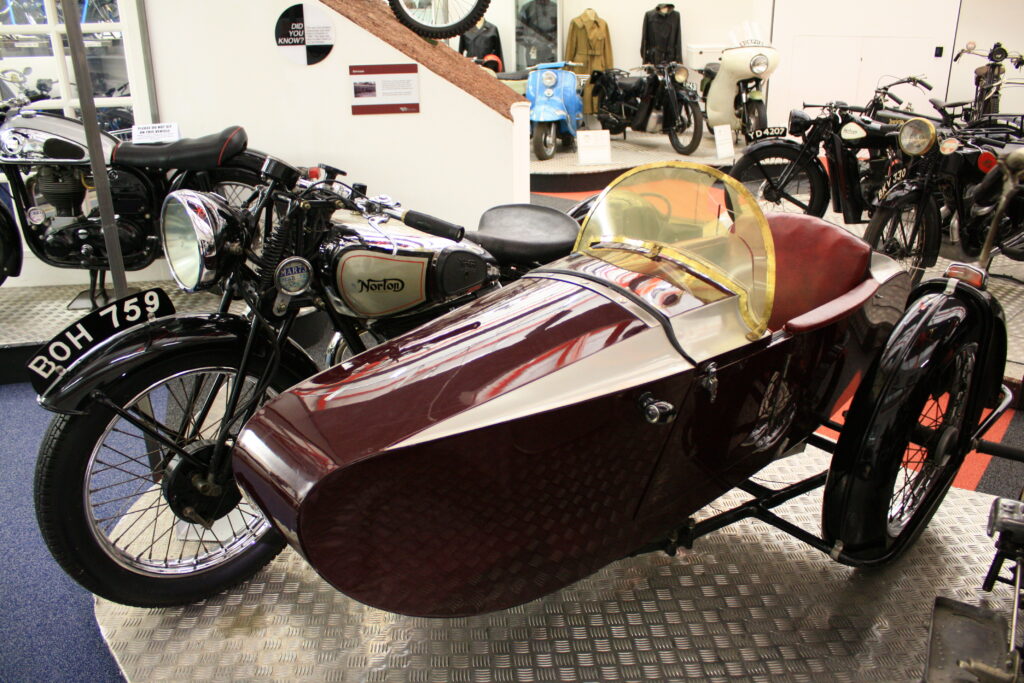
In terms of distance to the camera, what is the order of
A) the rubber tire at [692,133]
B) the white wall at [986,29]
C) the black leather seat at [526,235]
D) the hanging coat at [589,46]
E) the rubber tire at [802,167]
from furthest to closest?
the hanging coat at [589,46] → the white wall at [986,29] → the rubber tire at [692,133] → the rubber tire at [802,167] → the black leather seat at [526,235]

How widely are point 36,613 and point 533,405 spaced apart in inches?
57.3

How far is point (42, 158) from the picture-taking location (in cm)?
318

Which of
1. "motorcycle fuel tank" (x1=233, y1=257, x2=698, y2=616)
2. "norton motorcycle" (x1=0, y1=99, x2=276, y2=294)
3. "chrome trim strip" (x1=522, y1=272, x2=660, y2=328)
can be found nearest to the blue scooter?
"norton motorcycle" (x1=0, y1=99, x2=276, y2=294)

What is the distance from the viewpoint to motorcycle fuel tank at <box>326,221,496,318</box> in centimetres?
175

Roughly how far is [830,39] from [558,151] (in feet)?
11.2

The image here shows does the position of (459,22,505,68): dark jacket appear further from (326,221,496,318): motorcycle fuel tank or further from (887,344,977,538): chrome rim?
(887,344,977,538): chrome rim

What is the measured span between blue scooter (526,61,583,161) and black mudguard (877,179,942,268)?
3.63 meters

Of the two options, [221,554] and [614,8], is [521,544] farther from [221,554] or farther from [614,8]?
[614,8]

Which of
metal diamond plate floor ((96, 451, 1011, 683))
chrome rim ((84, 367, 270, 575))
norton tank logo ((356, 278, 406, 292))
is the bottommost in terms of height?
metal diamond plate floor ((96, 451, 1011, 683))

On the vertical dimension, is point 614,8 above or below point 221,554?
above

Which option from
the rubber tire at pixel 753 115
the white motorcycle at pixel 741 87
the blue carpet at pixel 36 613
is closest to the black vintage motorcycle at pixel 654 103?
the white motorcycle at pixel 741 87

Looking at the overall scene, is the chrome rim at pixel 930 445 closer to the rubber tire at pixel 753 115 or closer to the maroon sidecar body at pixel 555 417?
the maroon sidecar body at pixel 555 417

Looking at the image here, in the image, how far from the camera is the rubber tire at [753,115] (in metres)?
7.23

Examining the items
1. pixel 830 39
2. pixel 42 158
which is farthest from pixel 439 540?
pixel 830 39
